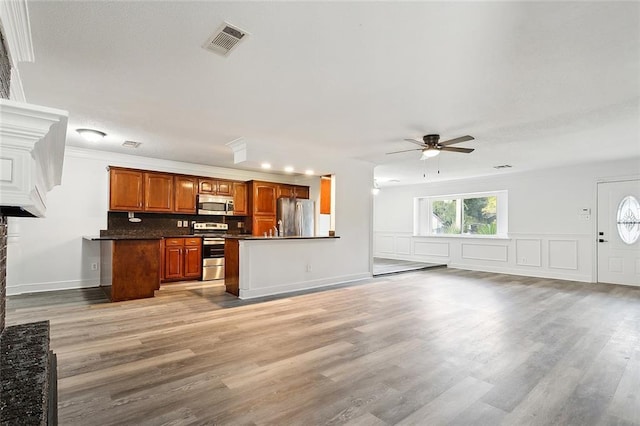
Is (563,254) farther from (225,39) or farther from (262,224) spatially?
(225,39)

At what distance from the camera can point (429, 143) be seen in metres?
4.48

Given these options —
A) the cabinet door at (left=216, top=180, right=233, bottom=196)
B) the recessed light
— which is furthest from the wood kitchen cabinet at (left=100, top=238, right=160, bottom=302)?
the cabinet door at (left=216, top=180, right=233, bottom=196)

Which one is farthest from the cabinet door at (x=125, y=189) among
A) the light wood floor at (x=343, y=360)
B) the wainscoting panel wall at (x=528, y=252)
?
the wainscoting panel wall at (x=528, y=252)

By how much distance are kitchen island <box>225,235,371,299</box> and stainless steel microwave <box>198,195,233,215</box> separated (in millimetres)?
1592

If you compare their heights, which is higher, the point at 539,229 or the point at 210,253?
the point at 539,229

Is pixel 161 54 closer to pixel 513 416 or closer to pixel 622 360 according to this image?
pixel 513 416

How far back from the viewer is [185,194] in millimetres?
6668

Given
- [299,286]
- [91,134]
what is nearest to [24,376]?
[91,134]

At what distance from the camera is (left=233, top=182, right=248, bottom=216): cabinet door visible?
7.38m

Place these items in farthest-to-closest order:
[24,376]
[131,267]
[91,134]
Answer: [131,267] → [91,134] → [24,376]

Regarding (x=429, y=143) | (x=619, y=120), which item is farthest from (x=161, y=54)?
(x=619, y=120)

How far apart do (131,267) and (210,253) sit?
76.0 inches

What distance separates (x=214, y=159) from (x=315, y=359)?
470 cm

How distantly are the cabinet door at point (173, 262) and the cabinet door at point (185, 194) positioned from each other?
789 millimetres
